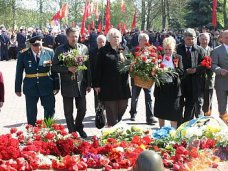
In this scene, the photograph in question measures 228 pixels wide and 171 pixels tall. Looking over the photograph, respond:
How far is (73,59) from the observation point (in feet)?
23.5

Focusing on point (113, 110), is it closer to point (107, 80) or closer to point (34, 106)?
point (107, 80)

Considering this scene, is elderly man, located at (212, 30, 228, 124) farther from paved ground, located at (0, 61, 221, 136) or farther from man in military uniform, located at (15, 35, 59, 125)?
man in military uniform, located at (15, 35, 59, 125)

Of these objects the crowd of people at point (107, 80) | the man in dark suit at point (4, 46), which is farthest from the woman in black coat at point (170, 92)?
the man in dark suit at point (4, 46)

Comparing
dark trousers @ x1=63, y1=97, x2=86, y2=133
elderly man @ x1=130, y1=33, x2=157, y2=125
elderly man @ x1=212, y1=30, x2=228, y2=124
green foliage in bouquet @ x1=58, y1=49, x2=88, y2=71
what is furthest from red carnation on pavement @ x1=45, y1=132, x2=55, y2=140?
elderly man @ x1=212, y1=30, x2=228, y2=124

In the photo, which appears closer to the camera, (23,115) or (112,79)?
(112,79)

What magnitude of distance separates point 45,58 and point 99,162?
3.13 meters

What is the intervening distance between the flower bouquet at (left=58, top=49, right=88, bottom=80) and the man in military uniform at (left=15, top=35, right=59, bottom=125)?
0.39 meters

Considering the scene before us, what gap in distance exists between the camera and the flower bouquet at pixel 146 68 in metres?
6.77

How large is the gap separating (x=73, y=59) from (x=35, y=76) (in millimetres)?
720

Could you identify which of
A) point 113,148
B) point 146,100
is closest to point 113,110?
point 146,100

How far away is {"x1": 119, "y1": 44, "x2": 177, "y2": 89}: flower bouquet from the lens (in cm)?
677

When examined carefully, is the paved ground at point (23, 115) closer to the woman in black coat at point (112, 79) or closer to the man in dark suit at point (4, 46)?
the woman in black coat at point (112, 79)

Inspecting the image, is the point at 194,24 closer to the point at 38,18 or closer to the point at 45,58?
the point at 38,18

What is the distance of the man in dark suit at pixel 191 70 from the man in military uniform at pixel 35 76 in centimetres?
216
